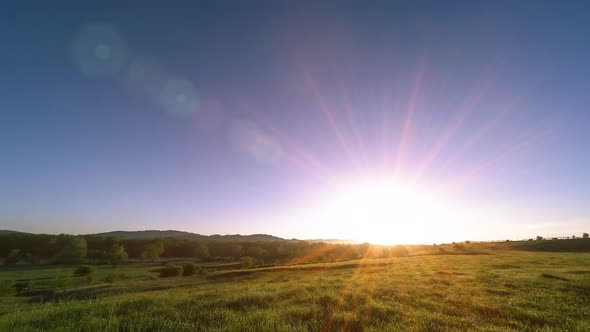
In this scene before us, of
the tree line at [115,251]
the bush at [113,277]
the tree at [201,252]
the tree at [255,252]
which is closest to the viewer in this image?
the bush at [113,277]

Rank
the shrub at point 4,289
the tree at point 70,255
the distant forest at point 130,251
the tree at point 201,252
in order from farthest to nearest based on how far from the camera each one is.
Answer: the tree at point 201,252 < the tree at point 70,255 < the distant forest at point 130,251 < the shrub at point 4,289

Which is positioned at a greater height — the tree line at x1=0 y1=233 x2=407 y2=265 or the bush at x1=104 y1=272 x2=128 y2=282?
the tree line at x1=0 y1=233 x2=407 y2=265

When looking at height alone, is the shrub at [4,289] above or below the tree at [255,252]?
below

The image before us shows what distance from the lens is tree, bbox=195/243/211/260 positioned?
162550 mm

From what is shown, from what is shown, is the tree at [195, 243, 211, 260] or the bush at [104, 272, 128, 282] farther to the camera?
the tree at [195, 243, 211, 260]

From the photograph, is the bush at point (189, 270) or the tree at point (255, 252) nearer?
the bush at point (189, 270)

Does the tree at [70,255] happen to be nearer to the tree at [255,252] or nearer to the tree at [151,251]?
the tree at [151,251]

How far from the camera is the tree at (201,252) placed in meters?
163

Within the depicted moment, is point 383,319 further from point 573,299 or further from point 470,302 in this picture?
point 573,299

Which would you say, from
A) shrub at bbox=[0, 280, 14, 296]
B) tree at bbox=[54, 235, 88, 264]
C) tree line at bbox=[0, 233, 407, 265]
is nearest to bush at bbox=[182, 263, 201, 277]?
shrub at bbox=[0, 280, 14, 296]

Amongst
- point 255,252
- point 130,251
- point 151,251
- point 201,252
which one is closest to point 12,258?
point 130,251

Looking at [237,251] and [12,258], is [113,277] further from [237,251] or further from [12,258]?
[237,251]

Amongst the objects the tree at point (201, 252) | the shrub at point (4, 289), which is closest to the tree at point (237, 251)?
the tree at point (201, 252)

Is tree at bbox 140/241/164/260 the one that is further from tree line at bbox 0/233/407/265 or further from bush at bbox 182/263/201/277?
bush at bbox 182/263/201/277
